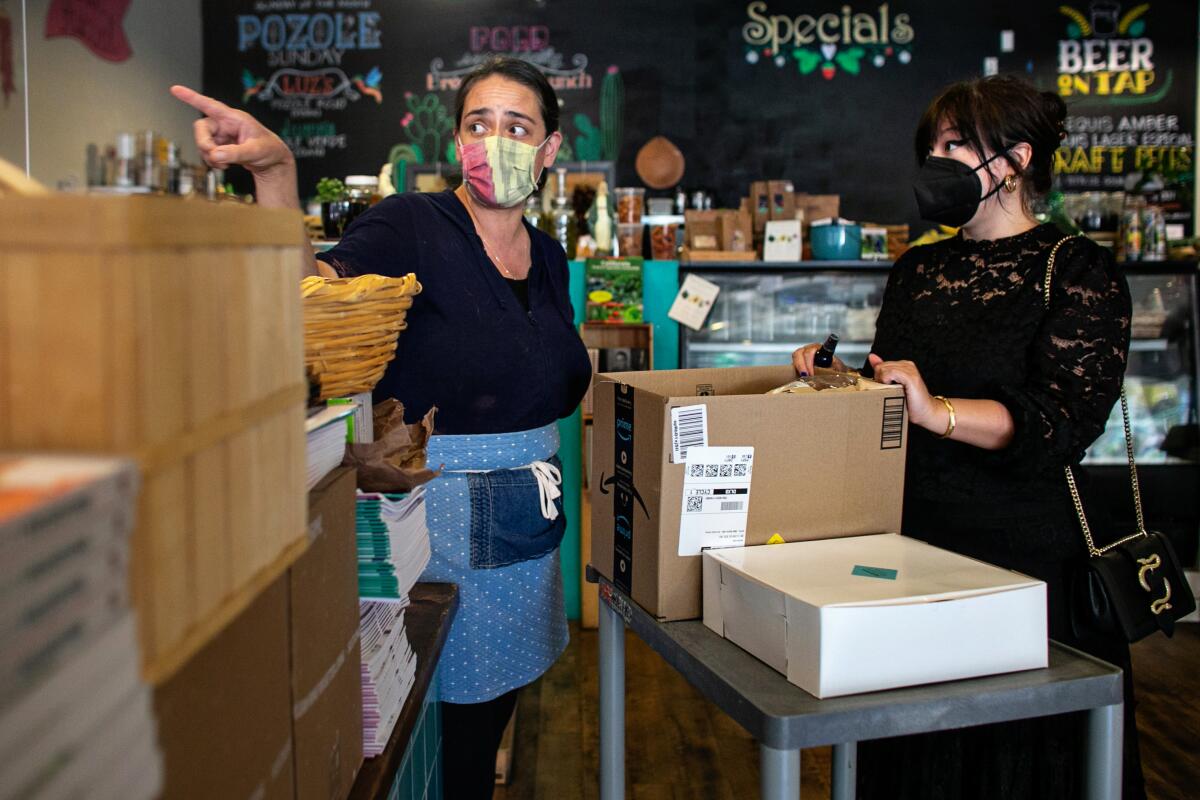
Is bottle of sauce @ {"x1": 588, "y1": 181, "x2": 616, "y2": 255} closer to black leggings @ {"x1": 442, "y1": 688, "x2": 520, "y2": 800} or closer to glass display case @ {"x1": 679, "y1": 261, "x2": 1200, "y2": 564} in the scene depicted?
glass display case @ {"x1": 679, "y1": 261, "x2": 1200, "y2": 564}

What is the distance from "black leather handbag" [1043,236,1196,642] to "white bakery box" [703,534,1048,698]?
586 millimetres

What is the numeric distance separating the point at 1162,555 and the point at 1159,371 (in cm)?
319

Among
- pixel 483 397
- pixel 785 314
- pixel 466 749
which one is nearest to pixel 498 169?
pixel 483 397

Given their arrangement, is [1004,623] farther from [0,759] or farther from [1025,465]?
[0,759]

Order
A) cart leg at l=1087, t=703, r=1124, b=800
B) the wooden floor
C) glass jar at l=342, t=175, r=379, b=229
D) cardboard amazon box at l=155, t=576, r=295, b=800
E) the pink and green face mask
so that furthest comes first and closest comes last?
glass jar at l=342, t=175, r=379, b=229 → the wooden floor → the pink and green face mask → cart leg at l=1087, t=703, r=1124, b=800 → cardboard amazon box at l=155, t=576, r=295, b=800

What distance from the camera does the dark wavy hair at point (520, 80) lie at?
2.11 metres

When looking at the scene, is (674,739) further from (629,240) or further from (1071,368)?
(629,240)

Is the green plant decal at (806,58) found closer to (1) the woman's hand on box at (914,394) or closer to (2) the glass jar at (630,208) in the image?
(2) the glass jar at (630,208)

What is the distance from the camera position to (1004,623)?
1.27m

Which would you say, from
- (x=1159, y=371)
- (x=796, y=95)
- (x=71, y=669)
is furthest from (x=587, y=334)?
(x=71, y=669)

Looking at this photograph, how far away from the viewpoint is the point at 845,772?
2033 millimetres

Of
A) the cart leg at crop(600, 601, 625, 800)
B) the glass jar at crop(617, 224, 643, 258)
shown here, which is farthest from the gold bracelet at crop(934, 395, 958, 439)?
the glass jar at crop(617, 224, 643, 258)

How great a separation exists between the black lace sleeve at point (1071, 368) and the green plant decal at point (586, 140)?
424 cm

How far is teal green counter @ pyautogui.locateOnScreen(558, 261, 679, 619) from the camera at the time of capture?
436 cm
